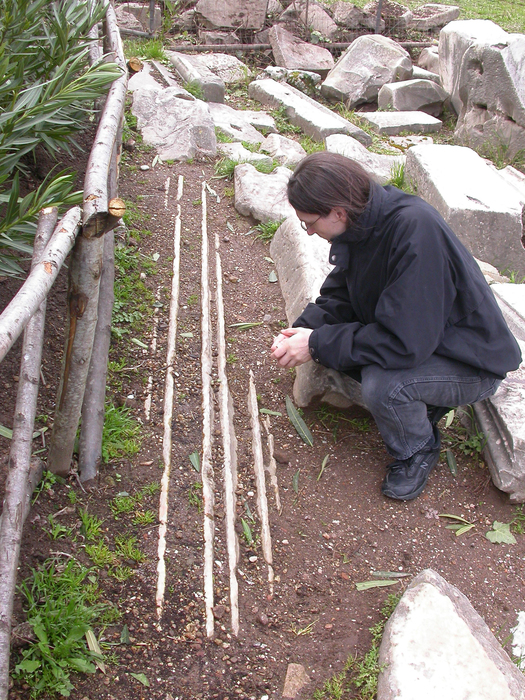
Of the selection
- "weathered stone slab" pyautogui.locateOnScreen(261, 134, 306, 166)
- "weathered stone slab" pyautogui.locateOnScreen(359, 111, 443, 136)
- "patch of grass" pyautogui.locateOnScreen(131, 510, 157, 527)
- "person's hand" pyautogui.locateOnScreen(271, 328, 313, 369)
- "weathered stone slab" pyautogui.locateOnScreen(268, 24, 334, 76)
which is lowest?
"weathered stone slab" pyautogui.locateOnScreen(359, 111, 443, 136)

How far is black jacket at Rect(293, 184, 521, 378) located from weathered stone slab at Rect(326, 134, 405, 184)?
3104 mm

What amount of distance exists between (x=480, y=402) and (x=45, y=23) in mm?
3145

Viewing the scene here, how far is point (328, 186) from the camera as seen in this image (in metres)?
2.12

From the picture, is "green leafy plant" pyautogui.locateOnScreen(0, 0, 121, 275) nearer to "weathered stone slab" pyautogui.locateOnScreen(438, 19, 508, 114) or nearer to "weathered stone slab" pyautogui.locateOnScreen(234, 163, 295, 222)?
"weathered stone slab" pyautogui.locateOnScreen(234, 163, 295, 222)

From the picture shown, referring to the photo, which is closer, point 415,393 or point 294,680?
point 294,680

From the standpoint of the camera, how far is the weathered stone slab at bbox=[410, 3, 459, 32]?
10.8m

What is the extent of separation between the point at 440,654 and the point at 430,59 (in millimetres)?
9359

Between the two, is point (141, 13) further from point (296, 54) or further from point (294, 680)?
point (294, 680)

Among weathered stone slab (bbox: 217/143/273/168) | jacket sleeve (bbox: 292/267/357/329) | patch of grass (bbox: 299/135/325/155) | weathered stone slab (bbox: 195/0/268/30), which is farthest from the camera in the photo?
weathered stone slab (bbox: 195/0/268/30)

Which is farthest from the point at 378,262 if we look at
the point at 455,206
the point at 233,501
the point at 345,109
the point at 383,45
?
the point at 383,45

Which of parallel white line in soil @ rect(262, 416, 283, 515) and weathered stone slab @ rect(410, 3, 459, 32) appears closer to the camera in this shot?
parallel white line in soil @ rect(262, 416, 283, 515)

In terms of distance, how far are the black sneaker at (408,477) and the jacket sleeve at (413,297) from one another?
0.47 meters

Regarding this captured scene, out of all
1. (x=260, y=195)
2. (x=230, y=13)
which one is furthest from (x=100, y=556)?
(x=230, y=13)

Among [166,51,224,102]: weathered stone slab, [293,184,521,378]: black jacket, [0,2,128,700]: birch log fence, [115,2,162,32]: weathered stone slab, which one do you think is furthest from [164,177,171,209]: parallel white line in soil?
[115,2,162,32]: weathered stone slab
